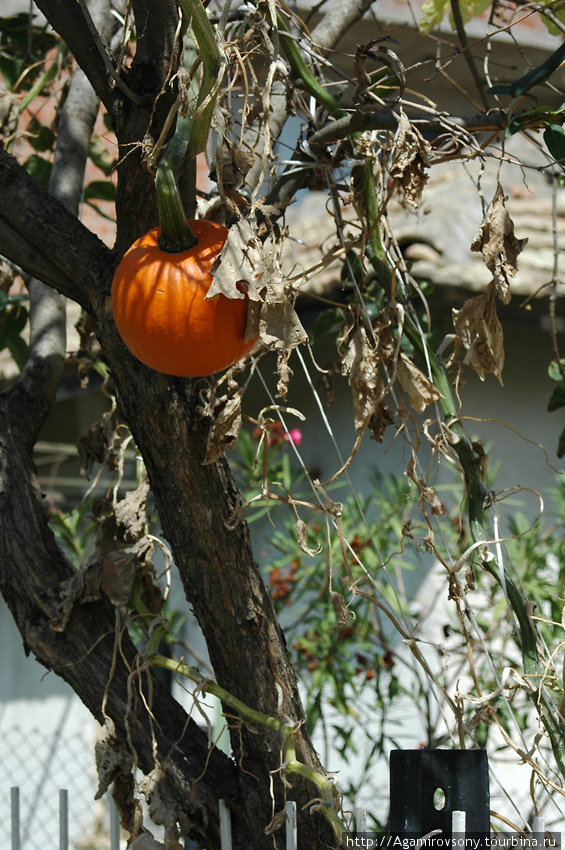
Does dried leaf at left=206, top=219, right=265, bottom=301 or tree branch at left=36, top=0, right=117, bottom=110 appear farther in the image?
tree branch at left=36, top=0, right=117, bottom=110

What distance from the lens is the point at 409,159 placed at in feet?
4.23

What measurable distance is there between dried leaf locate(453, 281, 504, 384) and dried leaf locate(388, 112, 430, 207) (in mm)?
197

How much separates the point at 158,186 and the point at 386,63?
531 mm

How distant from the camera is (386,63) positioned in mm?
1422

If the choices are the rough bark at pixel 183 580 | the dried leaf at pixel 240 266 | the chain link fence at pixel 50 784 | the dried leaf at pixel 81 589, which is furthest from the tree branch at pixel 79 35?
the chain link fence at pixel 50 784

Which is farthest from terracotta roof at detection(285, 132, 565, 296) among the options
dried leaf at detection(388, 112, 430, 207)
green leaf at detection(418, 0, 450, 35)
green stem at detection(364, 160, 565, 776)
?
dried leaf at detection(388, 112, 430, 207)

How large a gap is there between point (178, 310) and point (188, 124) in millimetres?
257

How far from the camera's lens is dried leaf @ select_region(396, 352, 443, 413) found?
4.80 ft

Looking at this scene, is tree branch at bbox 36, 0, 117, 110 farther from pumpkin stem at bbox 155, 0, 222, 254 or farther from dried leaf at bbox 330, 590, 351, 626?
dried leaf at bbox 330, 590, 351, 626

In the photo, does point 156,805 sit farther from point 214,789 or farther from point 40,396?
point 40,396

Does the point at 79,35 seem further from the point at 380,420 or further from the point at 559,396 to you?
the point at 559,396

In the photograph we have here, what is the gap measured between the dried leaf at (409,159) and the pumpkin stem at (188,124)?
29 cm

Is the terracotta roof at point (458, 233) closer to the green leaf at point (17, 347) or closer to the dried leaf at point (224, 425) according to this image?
the green leaf at point (17, 347)

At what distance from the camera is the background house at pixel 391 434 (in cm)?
359
